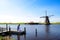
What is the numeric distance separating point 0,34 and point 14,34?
17.3 ft

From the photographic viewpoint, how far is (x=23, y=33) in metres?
42.0

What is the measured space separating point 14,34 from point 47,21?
7662cm

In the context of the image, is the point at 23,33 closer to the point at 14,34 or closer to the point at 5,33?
the point at 14,34

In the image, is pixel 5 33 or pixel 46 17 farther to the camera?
pixel 46 17

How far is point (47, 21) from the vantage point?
115938 mm

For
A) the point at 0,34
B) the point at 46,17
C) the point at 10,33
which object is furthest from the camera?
the point at 46,17

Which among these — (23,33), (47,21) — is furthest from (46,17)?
(23,33)

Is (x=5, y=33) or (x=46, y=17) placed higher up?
(x=46, y=17)

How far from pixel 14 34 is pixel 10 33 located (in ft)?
4.69

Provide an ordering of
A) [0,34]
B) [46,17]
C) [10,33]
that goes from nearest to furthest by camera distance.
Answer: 1. [0,34]
2. [10,33]
3. [46,17]

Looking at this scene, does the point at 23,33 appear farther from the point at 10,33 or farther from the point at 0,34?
the point at 0,34

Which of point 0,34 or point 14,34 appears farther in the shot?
point 14,34

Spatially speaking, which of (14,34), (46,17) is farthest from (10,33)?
(46,17)

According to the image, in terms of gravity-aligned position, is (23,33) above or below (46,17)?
below
